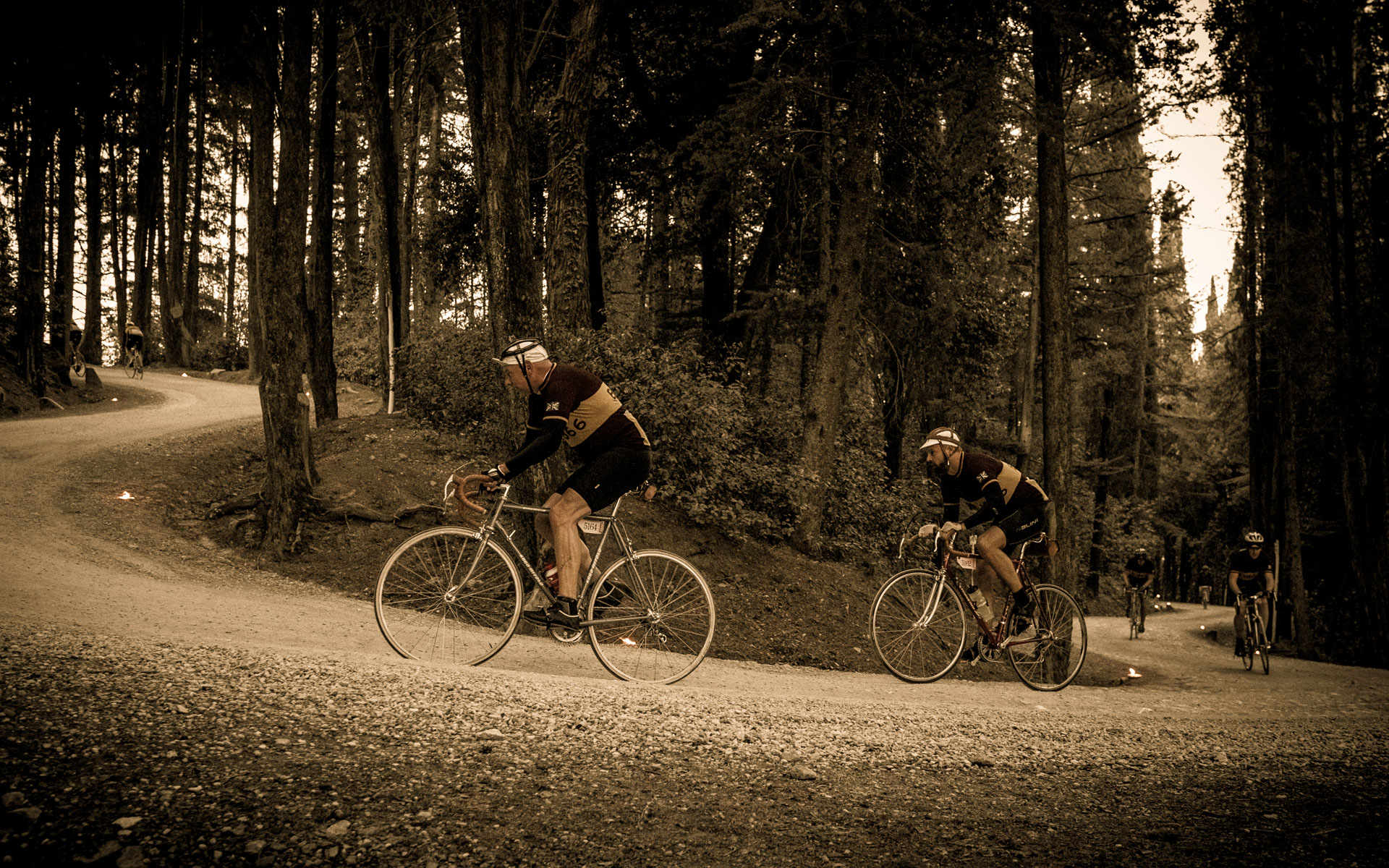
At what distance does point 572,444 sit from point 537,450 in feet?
1.23

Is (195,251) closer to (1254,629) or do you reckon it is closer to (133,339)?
(133,339)

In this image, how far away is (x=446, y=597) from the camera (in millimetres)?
6086

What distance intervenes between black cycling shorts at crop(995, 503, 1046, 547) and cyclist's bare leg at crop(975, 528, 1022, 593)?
6 centimetres

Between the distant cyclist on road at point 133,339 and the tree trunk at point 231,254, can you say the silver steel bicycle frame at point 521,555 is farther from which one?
the tree trunk at point 231,254

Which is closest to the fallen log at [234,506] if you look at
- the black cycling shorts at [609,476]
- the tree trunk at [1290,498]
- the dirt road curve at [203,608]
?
the dirt road curve at [203,608]

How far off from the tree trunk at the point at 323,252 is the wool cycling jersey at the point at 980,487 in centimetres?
1122

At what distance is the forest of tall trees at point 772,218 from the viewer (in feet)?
36.5

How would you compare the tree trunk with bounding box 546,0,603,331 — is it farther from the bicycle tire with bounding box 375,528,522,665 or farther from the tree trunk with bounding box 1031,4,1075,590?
the bicycle tire with bounding box 375,528,522,665

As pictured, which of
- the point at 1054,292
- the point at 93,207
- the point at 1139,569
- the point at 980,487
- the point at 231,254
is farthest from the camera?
the point at 231,254

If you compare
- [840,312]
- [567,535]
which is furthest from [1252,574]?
[567,535]

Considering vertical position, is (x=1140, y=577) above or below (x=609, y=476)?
below

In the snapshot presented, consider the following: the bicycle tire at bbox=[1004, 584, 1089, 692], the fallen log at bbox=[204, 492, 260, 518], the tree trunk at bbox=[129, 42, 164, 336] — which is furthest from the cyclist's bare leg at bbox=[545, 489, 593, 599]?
the tree trunk at bbox=[129, 42, 164, 336]

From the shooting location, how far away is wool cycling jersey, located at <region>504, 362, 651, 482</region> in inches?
231

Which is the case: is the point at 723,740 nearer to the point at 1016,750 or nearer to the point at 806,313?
the point at 1016,750
